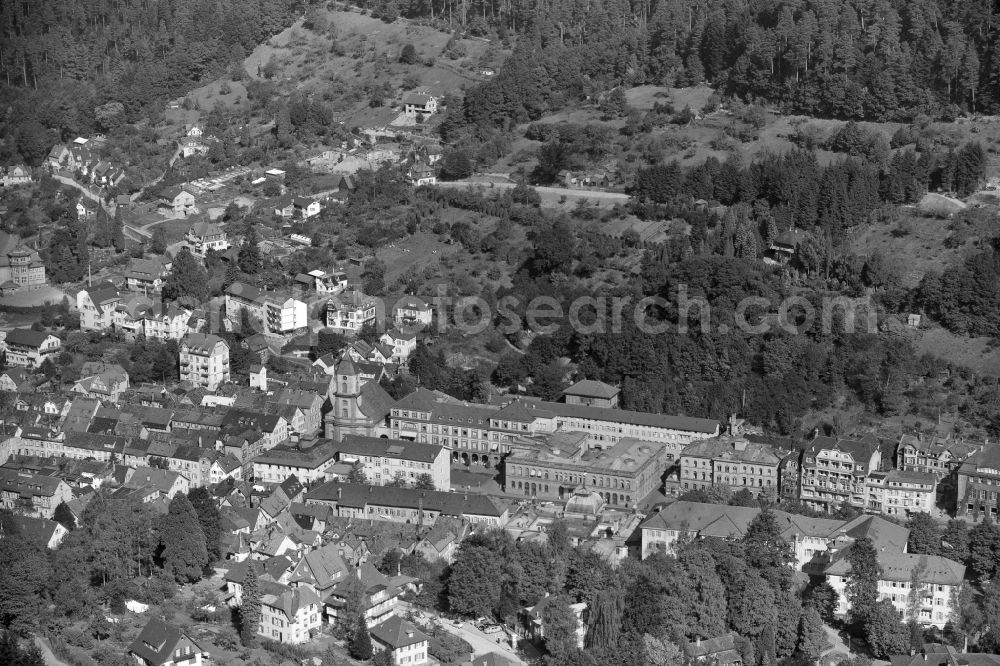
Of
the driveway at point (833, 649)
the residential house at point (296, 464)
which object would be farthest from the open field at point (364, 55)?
the driveway at point (833, 649)

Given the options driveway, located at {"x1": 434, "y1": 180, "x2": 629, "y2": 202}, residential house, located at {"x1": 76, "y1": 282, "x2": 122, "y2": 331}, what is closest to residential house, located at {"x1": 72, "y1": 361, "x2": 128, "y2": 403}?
residential house, located at {"x1": 76, "y1": 282, "x2": 122, "y2": 331}

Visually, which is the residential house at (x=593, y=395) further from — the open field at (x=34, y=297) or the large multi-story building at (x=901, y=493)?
the open field at (x=34, y=297)

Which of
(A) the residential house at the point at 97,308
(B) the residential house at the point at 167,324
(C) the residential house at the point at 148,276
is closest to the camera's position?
(B) the residential house at the point at 167,324

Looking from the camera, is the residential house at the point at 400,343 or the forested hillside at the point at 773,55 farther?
the forested hillside at the point at 773,55

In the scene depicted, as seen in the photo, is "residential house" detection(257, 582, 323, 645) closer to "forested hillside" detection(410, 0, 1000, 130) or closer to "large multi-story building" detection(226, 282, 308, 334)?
"large multi-story building" detection(226, 282, 308, 334)

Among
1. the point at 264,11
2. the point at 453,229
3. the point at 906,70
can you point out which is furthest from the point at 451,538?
the point at 264,11

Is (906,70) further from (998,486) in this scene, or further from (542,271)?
(998,486)
